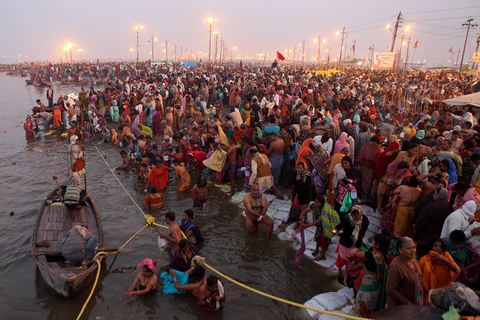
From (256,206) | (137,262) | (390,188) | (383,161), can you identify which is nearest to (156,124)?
(137,262)

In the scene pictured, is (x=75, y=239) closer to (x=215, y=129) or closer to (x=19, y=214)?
(x=19, y=214)

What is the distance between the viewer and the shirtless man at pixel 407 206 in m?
5.66

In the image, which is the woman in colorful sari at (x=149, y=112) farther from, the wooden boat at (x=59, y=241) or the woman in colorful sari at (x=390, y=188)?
the woman in colorful sari at (x=390, y=188)

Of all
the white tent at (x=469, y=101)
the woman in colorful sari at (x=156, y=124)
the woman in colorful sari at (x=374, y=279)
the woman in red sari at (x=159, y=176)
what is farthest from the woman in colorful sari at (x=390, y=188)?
the woman in colorful sari at (x=156, y=124)

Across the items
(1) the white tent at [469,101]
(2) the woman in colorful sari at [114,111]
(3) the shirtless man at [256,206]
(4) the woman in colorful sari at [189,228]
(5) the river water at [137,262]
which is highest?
(1) the white tent at [469,101]

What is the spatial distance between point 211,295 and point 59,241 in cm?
353

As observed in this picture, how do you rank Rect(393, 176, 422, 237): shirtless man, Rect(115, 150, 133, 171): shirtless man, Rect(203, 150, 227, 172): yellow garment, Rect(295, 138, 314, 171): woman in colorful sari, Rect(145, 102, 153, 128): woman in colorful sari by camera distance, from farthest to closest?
Rect(145, 102, 153, 128): woman in colorful sari < Rect(115, 150, 133, 171): shirtless man < Rect(203, 150, 227, 172): yellow garment < Rect(295, 138, 314, 171): woman in colorful sari < Rect(393, 176, 422, 237): shirtless man

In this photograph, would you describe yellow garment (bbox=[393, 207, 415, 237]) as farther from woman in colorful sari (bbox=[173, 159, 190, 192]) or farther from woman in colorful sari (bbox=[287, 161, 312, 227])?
woman in colorful sari (bbox=[173, 159, 190, 192])

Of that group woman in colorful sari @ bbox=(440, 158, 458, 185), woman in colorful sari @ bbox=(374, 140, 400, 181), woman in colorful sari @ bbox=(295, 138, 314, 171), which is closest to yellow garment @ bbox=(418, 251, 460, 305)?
woman in colorful sari @ bbox=(440, 158, 458, 185)

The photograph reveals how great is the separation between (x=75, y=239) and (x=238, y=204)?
4437 mm

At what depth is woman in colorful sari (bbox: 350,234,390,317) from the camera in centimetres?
422

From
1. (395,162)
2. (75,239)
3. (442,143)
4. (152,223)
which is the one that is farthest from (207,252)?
(442,143)

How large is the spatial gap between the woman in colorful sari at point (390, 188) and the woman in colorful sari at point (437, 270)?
6.14 ft

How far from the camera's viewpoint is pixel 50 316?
5.35 m
